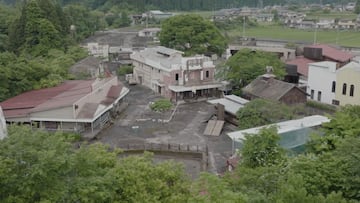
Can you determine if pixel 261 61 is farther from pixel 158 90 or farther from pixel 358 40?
pixel 358 40

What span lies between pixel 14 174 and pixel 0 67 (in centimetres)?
1847

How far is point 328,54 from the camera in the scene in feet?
111

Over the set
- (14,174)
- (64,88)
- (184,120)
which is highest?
(14,174)

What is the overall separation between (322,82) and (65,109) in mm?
16344

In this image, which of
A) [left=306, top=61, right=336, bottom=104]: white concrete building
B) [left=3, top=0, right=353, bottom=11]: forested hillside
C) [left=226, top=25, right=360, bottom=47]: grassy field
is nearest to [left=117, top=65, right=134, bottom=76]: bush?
[left=306, top=61, right=336, bottom=104]: white concrete building

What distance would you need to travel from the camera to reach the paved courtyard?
1983 cm

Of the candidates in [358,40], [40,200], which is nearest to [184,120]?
[40,200]

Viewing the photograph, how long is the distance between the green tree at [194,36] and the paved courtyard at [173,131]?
11412mm

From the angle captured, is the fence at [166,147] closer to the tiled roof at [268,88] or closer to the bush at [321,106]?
the tiled roof at [268,88]

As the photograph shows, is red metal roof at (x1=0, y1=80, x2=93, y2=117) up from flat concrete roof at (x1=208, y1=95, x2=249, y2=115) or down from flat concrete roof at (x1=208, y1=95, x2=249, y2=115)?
up

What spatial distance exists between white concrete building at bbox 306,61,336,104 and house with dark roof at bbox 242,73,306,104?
9.51ft

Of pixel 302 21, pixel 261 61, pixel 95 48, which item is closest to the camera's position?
pixel 261 61

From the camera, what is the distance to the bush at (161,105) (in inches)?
1069

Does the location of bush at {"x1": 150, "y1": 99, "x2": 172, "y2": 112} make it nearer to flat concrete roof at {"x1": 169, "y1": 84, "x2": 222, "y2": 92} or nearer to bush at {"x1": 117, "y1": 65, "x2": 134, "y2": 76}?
flat concrete roof at {"x1": 169, "y1": 84, "x2": 222, "y2": 92}
